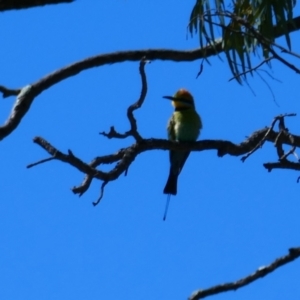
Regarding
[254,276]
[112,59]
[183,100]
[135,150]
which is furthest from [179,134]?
[254,276]

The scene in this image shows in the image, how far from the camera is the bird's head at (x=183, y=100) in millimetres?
6305

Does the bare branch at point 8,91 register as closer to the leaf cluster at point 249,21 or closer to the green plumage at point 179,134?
the leaf cluster at point 249,21

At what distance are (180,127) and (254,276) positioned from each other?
13.1 feet

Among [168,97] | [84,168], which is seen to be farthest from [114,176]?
[168,97]

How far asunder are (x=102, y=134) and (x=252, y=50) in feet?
2.39

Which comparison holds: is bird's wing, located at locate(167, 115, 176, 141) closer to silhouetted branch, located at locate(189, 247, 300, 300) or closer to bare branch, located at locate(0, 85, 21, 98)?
bare branch, located at locate(0, 85, 21, 98)

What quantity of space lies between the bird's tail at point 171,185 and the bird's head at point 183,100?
645 millimetres

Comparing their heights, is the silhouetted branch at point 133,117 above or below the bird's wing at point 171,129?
below

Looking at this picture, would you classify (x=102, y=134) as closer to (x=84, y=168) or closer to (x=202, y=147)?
(x=84, y=168)

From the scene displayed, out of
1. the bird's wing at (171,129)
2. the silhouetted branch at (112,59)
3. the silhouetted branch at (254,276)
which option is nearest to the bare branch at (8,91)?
the silhouetted branch at (112,59)

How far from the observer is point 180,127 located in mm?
5902

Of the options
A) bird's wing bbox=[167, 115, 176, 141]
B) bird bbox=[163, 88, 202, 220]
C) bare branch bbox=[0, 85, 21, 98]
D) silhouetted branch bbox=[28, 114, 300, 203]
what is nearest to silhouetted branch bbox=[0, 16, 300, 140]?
bare branch bbox=[0, 85, 21, 98]

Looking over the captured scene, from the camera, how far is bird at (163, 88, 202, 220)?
18.9ft

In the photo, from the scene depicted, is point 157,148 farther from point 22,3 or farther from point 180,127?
point 180,127
